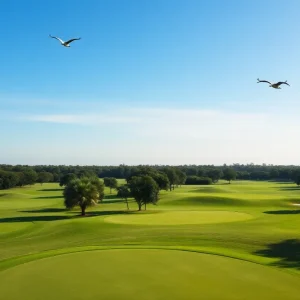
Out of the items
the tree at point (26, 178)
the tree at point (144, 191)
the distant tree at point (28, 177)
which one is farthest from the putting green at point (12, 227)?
the distant tree at point (28, 177)

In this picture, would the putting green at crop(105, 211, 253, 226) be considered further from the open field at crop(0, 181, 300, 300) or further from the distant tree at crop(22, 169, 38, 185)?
the distant tree at crop(22, 169, 38, 185)

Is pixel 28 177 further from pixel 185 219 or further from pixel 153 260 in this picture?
pixel 153 260

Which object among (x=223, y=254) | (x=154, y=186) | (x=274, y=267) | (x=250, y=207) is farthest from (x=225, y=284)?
(x=250, y=207)

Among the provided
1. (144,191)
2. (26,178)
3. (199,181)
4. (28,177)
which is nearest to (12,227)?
(144,191)

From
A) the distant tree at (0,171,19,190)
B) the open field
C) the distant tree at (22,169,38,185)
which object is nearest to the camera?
the open field

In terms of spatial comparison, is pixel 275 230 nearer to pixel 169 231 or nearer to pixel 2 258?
pixel 169 231

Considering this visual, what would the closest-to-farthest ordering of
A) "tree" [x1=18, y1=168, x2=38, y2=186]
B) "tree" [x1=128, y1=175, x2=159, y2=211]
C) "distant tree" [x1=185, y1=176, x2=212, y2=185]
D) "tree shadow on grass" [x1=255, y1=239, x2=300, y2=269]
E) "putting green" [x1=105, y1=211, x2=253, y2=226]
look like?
"tree shadow on grass" [x1=255, y1=239, x2=300, y2=269] → "putting green" [x1=105, y1=211, x2=253, y2=226] → "tree" [x1=128, y1=175, x2=159, y2=211] → "tree" [x1=18, y1=168, x2=38, y2=186] → "distant tree" [x1=185, y1=176, x2=212, y2=185]

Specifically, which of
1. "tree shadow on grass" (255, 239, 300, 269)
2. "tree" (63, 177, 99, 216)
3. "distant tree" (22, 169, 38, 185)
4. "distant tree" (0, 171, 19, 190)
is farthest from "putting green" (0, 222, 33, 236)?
"distant tree" (22, 169, 38, 185)
